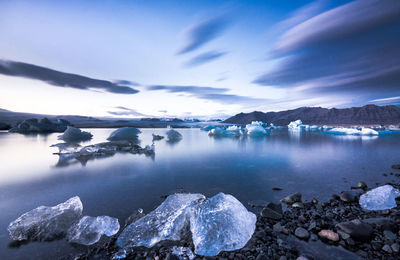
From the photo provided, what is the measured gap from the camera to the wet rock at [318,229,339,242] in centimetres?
195

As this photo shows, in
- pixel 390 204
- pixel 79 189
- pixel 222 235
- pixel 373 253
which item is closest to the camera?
pixel 373 253

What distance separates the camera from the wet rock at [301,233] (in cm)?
200

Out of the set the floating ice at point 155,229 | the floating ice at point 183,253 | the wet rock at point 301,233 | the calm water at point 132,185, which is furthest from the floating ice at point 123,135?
the wet rock at point 301,233

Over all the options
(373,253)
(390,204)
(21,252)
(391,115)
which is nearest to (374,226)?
(373,253)

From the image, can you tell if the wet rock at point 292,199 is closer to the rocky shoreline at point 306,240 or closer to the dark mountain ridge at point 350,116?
the rocky shoreline at point 306,240

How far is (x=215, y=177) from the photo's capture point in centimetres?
455

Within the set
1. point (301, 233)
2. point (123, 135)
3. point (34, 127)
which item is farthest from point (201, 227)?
point (34, 127)

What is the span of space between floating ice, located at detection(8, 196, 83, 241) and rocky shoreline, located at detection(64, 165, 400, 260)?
0.64 metres

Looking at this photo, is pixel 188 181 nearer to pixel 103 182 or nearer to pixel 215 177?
pixel 215 177

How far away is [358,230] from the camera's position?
1.98 m

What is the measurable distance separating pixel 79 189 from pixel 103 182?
0.51m

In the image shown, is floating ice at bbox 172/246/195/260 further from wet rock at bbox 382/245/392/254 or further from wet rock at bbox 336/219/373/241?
wet rock at bbox 382/245/392/254

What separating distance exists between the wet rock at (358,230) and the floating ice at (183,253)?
6.50 feet

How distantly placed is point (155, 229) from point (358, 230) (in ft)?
8.36
